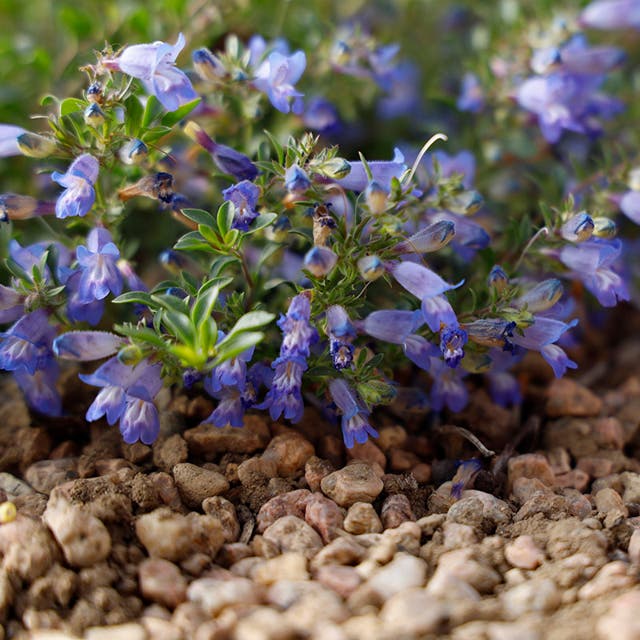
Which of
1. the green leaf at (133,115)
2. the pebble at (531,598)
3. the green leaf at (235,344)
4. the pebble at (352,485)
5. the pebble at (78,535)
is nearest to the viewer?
the pebble at (531,598)

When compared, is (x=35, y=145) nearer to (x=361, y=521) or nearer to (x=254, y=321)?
(x=254, y=321)

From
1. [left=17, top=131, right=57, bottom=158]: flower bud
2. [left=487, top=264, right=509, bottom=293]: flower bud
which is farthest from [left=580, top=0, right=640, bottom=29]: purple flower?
[left=17, top=131, right=57, bottom=158]: flower bud

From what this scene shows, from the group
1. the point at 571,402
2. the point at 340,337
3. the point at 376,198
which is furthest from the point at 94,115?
the point at 571,402

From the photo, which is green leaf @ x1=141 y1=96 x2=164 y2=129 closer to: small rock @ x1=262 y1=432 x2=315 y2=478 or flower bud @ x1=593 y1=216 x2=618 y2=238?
small rock @ x1=262 y1=432 x2=315 y2=478

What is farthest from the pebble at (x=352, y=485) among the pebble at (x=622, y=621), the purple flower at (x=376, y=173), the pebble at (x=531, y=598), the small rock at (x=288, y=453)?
the purple flower at (x=376, y=173)

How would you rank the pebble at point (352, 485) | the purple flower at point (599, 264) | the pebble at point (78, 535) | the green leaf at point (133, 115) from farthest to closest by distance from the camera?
the purple flower at point (599, 264) → the green leaf at point (133, 115) → the pebble at point (352, 485) → the pebble at point (78, 535)

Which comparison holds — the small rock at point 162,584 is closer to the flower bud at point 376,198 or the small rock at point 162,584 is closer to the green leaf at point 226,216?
the green leaf at point 226,216
